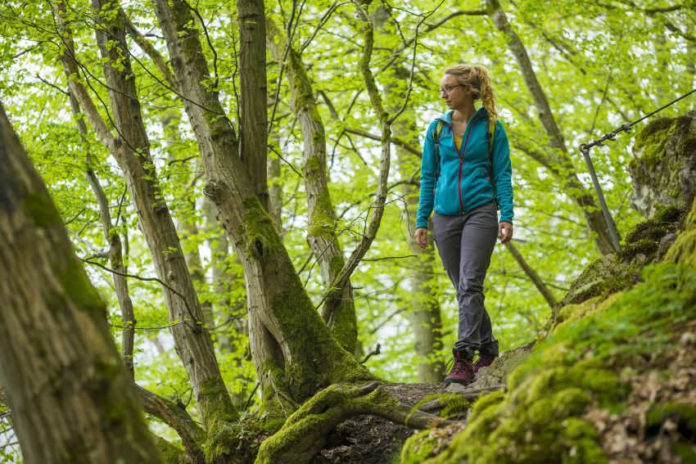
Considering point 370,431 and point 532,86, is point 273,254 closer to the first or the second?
point 370,431

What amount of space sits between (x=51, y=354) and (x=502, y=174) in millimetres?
3669

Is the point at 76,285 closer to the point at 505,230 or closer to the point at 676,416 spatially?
the point at 676,416

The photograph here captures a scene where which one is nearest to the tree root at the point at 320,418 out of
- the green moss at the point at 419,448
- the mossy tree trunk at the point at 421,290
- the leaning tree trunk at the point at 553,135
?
the green moss at the point at 419,448

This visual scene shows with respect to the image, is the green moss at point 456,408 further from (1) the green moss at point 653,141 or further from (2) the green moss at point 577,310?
(1) the green moss at point 653,141

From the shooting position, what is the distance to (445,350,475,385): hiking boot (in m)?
4.71

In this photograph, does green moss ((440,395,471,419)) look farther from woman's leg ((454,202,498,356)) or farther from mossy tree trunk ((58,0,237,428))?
mossy tree trunk ((58,0,237,428))

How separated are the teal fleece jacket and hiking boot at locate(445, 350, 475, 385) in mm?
1143

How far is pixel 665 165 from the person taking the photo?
553 centimetres

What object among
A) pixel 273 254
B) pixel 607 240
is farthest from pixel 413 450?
pixel 607 240

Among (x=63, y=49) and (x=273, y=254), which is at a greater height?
(x=63, y=49)

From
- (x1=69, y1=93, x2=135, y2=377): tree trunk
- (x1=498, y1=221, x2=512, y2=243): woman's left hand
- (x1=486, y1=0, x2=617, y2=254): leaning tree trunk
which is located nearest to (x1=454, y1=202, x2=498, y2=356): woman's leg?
(x1=498, y1=221, x2=512, y2=243): woman's left hand

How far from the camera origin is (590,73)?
43.2ft

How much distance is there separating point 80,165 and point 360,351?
662 cm

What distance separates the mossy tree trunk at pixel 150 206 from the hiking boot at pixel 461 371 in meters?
2.34
